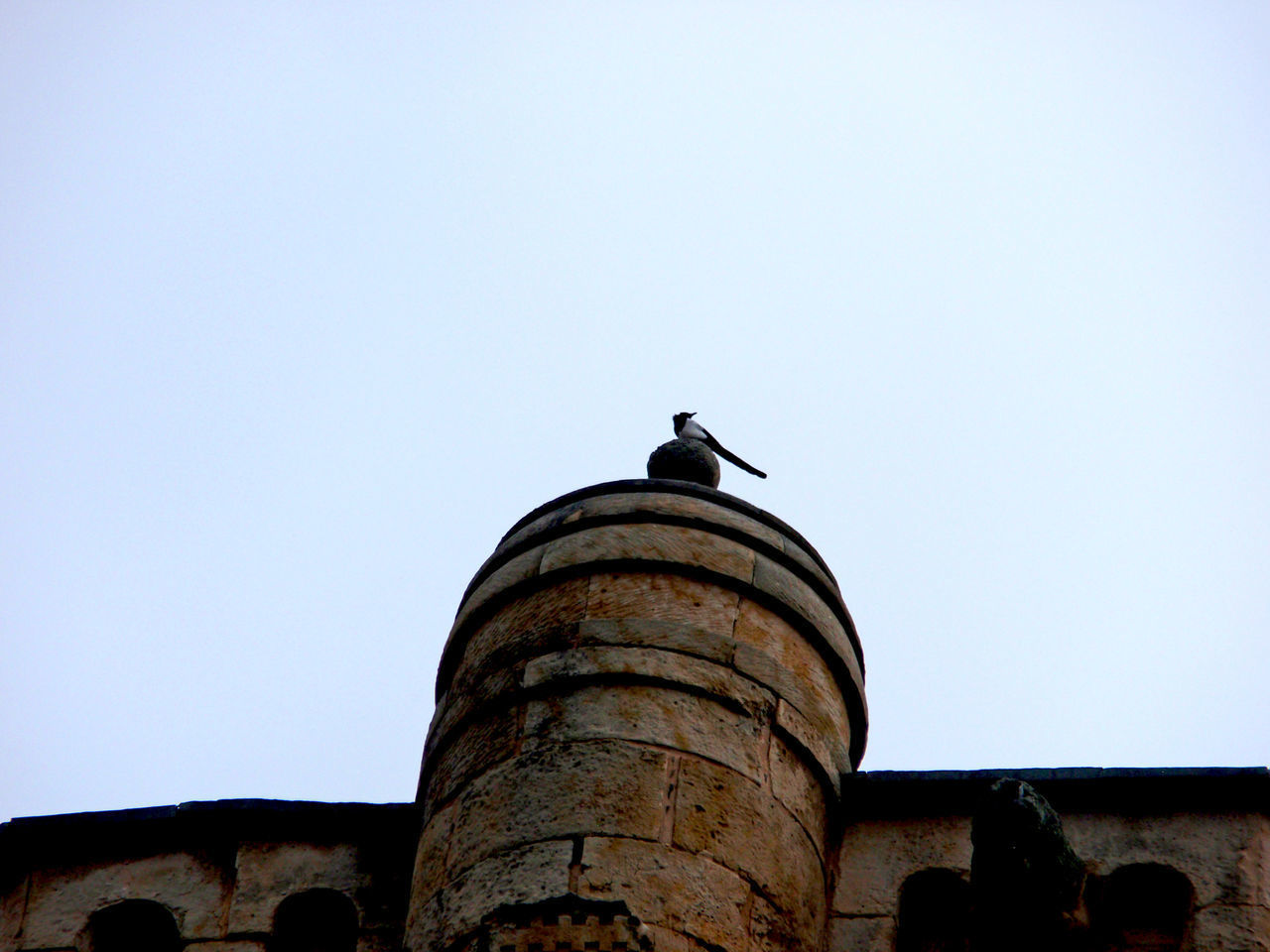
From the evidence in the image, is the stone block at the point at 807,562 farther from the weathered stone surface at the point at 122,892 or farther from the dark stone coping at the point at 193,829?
the weathered stone surface at the point at 122,892

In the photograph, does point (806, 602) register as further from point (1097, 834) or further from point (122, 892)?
point (122, 892)

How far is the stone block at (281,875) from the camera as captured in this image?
23.7 feet

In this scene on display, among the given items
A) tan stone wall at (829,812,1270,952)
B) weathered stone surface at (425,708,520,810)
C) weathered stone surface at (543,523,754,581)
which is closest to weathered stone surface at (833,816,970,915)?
tan stone wall at (829,812,1270,952)

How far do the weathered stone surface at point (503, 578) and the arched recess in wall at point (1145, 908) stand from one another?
7.18 ft

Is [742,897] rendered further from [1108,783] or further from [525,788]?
[1108,783]

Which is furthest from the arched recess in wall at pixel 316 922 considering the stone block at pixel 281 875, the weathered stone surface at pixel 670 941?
the weathered stone surface at pixel 670 941

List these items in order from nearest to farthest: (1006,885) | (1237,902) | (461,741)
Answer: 1. (1006,885)
2. (1237,902)
3. (461,741)

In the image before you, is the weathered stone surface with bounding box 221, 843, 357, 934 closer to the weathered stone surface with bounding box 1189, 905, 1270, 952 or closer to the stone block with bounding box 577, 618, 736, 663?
the stone block with bounding box 577, 618, 736, 663

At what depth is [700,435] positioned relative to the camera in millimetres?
9320

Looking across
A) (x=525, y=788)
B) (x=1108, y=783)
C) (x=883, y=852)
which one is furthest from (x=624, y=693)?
(x=1108, y=783)

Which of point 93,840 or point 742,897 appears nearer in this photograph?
point 742,897

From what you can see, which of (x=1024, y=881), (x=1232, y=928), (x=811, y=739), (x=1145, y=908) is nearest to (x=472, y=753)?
(x=811, y=739)

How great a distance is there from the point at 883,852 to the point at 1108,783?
733mm

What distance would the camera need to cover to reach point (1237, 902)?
6.69 m
